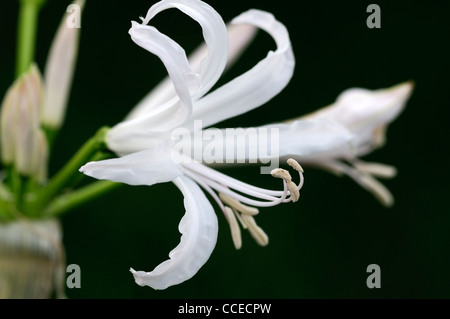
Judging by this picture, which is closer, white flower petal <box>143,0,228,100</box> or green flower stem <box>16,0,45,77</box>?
white flower petal <box>143,0,228,100</box>

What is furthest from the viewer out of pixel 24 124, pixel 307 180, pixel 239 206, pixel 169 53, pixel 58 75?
pixel 307 180

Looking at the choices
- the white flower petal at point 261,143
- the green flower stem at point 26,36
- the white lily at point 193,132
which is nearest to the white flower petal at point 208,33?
the white lily at point 193,132

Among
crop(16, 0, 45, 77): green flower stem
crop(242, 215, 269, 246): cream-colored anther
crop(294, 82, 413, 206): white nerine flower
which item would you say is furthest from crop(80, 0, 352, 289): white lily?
crop(16, 0, 45, 77): green flower stem

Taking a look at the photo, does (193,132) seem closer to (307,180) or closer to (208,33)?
(208,33)

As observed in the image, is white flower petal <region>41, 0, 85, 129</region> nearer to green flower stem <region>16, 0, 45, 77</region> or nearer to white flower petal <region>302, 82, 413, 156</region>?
green flower stem <region>16, 0, 45, 77</region>

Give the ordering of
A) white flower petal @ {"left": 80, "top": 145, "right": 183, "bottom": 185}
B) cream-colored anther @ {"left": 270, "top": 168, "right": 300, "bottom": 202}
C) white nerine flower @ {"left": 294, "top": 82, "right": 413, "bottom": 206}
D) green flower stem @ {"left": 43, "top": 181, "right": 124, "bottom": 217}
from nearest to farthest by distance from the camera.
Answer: white flower petal @ {"left": 80, "top": 145, "right": 183, "bottom": 185} < cream-colored anther @ {"left": 270, "top": 168, "right": 300, "bottom": 202} < green flower stem @ {"left": 43, "top": 181, "right": 124, "bottom": 217} < white nerine flower @ {"left": 294, "top": 82, "right": 413, "bottom": 206}

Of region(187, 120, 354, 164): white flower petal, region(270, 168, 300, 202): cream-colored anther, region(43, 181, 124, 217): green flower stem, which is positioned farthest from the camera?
region(43, 181, 124, 217): green flower stem

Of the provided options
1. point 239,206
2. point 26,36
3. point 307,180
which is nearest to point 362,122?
point 239,206
